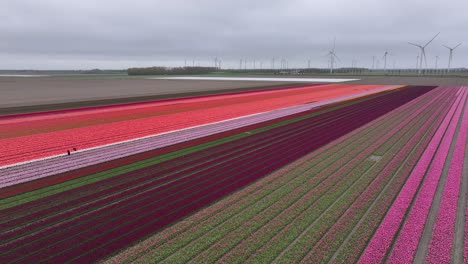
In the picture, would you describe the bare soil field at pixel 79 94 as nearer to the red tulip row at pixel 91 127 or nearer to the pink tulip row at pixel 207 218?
the red tulip row at pixel 91 127

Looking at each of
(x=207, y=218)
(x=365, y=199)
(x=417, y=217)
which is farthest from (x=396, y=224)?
(x=207, y=218)

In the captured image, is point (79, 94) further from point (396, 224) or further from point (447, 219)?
point (447, 219)

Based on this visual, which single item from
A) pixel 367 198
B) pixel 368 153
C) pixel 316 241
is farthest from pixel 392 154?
pixel 316 241

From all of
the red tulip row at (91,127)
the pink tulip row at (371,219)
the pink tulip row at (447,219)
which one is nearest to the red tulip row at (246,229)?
the pink tulip row at (371,219)

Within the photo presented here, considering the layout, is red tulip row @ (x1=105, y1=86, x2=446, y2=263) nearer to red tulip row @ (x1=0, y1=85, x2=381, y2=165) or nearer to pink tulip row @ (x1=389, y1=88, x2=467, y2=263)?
pink tulip row @ (x1=389, y1=88, x2=467, y2=263)

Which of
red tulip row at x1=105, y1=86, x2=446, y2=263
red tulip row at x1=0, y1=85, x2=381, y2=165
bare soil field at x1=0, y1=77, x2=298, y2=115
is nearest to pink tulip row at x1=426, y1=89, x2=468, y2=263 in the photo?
red tulip row at x1=105, y1=86, x2=446, y2=263

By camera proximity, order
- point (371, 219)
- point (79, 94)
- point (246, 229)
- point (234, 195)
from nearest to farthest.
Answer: point (246, 229), point (371, 219), point (234, 195), point (79, 94)

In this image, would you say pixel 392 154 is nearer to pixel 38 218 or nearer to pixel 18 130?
pixel 38 218
